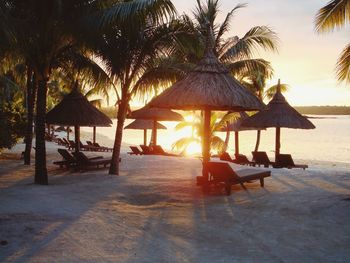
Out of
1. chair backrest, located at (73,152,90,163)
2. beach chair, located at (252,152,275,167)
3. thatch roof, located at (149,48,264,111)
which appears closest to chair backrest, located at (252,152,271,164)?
beach chair, located at (252,152,275,167)

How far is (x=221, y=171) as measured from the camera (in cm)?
896

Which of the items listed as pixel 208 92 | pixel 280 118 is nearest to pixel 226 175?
pixel 208 92

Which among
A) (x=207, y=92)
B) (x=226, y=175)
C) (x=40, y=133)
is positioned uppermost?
(x=207, y=92)

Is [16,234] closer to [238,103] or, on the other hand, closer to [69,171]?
[238,103]

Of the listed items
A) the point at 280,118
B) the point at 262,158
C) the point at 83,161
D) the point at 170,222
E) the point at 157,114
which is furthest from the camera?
the point at 157,114

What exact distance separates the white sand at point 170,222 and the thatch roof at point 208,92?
76.6 inches

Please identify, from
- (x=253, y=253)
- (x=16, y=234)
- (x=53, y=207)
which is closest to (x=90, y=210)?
(x=53, y=207)

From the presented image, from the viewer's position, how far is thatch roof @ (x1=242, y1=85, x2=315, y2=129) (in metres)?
14.3

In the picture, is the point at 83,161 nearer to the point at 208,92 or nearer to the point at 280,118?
the point at 208,92

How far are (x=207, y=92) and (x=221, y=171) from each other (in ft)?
5.69

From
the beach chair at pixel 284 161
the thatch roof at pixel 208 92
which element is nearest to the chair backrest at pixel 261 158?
the beach chair at pixel 284 161

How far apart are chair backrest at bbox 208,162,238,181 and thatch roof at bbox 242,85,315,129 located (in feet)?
19.0

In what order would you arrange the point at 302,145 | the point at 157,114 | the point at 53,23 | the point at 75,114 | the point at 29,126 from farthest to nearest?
1. the point at 302,145
2. the point at 157,114
3. the point at 29,126
4. the point at 75,114
5. the point at 53,23

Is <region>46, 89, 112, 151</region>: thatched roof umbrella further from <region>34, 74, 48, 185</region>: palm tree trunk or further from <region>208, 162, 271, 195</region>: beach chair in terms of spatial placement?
<region>208, 162, 271, 195</region>: beach chair
